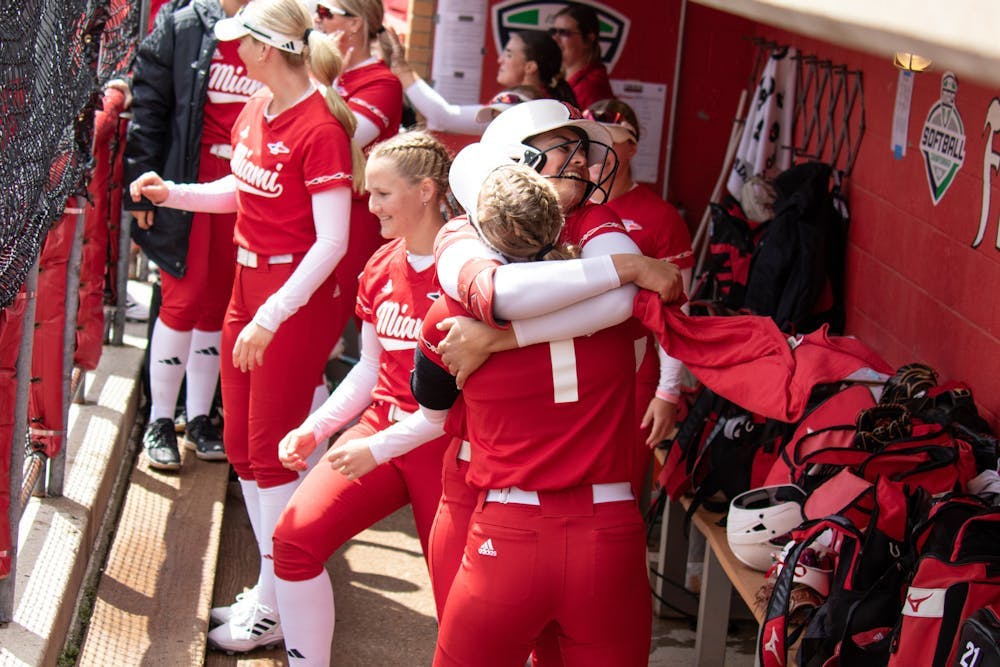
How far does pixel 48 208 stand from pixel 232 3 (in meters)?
1.66

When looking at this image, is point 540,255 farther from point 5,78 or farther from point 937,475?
point 5,78

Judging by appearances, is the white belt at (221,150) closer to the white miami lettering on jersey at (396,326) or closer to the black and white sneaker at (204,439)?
the black and white sneaker at (204,439)

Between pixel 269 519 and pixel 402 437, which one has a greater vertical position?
pixel 402 437

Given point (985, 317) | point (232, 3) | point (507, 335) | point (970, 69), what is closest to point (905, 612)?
point (507, 335)

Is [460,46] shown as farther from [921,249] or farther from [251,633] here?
[251,633]

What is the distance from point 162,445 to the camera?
5598 millimetres

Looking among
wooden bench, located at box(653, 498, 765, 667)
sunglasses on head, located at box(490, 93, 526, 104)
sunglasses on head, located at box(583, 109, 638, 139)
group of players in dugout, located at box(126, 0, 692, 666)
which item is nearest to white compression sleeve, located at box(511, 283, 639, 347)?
group of players in dugout, located at box(126, 0, 692, 666)

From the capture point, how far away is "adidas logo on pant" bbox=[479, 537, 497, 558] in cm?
270

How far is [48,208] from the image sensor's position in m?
3.96

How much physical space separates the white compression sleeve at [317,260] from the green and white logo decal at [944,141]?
6.60 ft

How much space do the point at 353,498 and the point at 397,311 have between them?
0.51 m

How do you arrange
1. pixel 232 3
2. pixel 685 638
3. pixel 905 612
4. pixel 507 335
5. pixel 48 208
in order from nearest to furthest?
pixel 507 335
pixel 905 612
pixel 48 208
pixel 685 638
pixel 232 3

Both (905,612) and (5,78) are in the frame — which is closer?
(905,612)

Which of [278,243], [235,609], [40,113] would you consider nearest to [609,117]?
[278,243]
